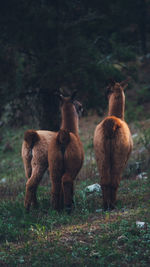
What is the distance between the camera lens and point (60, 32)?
10.6 meters

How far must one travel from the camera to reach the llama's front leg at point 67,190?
660 cm

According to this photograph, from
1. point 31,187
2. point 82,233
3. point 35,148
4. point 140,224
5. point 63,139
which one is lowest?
point 82,233

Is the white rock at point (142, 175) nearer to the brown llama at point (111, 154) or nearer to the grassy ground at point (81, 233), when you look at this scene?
the grassy ground at point (81, 233)

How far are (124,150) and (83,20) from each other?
5.57m

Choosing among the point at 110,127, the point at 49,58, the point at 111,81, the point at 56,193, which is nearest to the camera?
the point at 110,127

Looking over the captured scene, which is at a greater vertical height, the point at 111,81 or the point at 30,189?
the point at 111,81

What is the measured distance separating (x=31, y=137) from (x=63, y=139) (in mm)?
892

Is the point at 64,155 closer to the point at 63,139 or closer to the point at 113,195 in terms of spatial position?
the point at 63,139

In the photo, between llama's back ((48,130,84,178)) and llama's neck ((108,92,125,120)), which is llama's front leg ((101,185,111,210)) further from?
llama's neck ((108,92,125,120))

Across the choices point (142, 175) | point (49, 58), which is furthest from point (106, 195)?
point (49, 58)

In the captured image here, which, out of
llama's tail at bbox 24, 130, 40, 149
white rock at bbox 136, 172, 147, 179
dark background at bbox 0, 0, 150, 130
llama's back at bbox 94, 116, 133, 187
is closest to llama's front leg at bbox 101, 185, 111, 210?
llama's back at bbox 94, 116, 133, 187

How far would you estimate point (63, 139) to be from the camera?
6695mm

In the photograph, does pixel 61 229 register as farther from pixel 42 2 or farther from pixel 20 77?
pixel 42 2

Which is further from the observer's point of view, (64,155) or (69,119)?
(69,119)
